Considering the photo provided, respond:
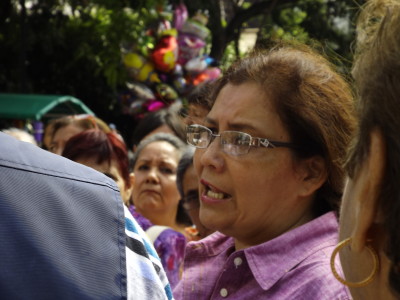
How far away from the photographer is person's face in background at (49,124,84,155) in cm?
483

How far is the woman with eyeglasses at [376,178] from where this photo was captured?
39.4 inches

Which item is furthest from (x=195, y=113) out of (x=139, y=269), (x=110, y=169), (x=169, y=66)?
(x=169, y=66)

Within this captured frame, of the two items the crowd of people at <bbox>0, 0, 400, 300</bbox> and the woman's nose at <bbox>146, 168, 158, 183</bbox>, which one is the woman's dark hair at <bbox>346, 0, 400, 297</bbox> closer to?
the crowd of people at <bbox>0, 0, 400, 300</bbox>

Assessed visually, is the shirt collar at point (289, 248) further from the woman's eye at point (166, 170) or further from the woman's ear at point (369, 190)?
A: the woman's eye at point (166, 170)

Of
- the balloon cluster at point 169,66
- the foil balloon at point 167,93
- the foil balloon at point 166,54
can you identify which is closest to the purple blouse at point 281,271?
the foil balloon at point 167,93

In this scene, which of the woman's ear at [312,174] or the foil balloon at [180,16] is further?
the foil balloon at [180,16]

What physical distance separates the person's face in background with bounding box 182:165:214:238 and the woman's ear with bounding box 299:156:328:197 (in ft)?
5.47

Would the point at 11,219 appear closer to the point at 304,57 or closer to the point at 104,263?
the point at 104,263

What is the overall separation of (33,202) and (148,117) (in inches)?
167

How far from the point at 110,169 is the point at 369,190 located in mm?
2707

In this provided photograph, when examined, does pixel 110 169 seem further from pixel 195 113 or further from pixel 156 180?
pixel 195 113

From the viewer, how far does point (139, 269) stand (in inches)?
46.0

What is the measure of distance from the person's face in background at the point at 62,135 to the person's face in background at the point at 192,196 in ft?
4.12

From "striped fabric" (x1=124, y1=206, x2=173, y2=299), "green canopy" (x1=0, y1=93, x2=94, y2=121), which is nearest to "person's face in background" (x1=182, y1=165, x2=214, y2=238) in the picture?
"striped fabric" (x1=124, y1=206, x2=173, y2=299)
